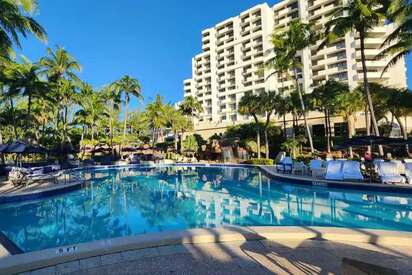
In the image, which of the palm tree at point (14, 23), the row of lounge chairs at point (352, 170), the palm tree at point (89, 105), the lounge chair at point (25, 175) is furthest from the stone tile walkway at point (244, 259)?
the palm tree at point (89, 105)

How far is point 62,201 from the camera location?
445 inches

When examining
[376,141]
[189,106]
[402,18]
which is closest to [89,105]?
[189,106]

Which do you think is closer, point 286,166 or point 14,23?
point 14,23

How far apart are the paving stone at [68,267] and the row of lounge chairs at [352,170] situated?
1192 centimetres

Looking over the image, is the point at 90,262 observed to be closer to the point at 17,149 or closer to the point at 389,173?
the point at 389,173

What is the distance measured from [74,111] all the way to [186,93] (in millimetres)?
47856

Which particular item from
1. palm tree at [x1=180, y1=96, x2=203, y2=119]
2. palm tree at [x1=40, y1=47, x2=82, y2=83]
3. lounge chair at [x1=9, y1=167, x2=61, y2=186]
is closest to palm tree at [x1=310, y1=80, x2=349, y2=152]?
palm tree at [x1=180, y1=96, x2=203, y2=119]

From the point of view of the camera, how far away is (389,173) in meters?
11.4

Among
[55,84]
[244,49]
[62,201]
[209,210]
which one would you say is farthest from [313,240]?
[244,49]

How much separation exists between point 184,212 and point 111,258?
5438mm

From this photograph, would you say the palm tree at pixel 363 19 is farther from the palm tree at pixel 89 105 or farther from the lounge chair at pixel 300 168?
the palm tree at pixel 89 105

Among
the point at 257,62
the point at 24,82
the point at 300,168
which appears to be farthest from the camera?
the point at 257,62

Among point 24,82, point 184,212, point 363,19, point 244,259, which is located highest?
point 363,19

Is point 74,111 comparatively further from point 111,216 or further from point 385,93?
point 385,93
